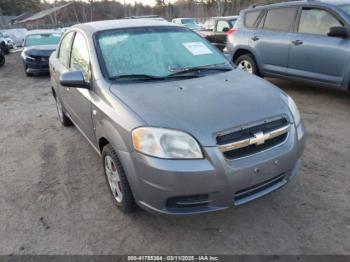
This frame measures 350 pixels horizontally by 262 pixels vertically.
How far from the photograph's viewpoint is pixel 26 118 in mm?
6344

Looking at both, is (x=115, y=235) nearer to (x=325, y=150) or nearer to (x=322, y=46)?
(x=325, y=150)

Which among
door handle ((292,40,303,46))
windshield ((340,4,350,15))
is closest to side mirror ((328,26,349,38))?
windshield ((340,4,350,15))

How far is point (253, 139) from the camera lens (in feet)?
8.46

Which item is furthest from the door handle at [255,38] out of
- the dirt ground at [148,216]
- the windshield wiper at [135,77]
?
the windshield wiper at [135,77]

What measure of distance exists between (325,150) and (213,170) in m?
2.38

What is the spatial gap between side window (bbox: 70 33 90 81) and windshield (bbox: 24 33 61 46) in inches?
329

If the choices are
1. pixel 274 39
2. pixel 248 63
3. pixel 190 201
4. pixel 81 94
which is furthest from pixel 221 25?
pixel 190 201

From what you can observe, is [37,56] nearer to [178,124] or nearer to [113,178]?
[113,178]

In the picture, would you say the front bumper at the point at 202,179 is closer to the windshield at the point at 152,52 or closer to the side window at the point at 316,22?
the windshield at the point at 152,52

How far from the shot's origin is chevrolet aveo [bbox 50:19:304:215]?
96.7 inches

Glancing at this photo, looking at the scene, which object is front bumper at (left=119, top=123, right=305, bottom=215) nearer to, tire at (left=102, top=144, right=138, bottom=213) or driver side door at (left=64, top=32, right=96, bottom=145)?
tire at (left=102, top=144, right=138, bottom=213)

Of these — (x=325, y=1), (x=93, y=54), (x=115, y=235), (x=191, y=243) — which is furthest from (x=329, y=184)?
(x=325, y=1)

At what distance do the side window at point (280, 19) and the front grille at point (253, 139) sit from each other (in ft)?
14.2

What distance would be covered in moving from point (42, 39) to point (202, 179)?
1121 cm
